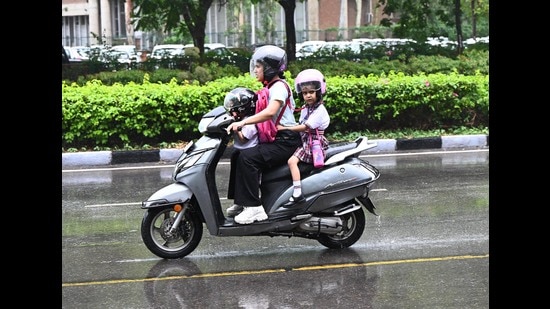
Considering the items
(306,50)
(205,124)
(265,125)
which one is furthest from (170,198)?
(306,50)

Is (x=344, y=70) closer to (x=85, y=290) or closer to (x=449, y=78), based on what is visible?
(x=449, y=78)

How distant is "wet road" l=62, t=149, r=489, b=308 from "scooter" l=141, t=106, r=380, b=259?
211 millimetres

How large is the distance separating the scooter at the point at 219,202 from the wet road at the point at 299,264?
8.3 inches

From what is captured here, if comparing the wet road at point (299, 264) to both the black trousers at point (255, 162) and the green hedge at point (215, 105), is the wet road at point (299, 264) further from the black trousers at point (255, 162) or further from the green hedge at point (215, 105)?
the green hedge at point (215, 105)

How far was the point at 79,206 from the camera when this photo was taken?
9.39 metres

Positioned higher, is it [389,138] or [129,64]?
[129,64]

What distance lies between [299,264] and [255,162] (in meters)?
0.84

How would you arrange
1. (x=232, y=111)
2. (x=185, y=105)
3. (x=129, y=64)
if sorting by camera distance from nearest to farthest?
(x=232, y=111) < (x=185, y=105) < (x=129, y=64)

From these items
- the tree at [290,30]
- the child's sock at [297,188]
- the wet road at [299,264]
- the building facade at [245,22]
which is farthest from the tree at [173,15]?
the building facade at [245,22]

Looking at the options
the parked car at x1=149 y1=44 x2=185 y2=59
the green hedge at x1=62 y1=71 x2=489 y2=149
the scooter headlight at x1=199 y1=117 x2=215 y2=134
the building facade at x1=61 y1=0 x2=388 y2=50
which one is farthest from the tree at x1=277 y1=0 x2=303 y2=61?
the building facade at x1=61 y1=0 x2=388 y2=50

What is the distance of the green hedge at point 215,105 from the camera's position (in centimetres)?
1310
